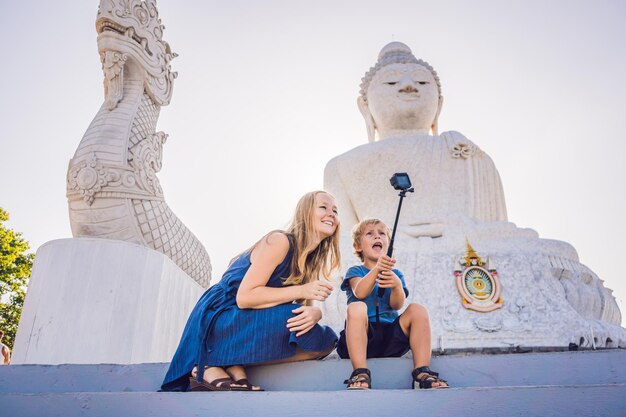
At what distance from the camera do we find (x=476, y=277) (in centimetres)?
390

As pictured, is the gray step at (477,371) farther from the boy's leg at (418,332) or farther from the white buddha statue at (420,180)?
the white buddha statue at (420,180)

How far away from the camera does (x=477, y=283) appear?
3873mm

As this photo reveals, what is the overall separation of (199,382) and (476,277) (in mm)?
2421

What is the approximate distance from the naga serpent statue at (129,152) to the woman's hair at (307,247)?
2603mm

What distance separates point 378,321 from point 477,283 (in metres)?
1.72

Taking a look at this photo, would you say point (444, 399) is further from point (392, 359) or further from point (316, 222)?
point (316, 222)

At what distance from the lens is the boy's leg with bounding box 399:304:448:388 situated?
217 centimetres

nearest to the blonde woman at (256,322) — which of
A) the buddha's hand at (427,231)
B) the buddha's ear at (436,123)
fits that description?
the buddha's hand at (427,231)

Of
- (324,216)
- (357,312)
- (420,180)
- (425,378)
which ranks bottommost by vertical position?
(425,378)

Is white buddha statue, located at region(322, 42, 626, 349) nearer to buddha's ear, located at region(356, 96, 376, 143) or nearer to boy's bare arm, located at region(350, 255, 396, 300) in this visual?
buddha's ear, located at region(356, 96, 376, 143)

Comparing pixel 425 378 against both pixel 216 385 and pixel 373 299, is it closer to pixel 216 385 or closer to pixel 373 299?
pixel 373 299

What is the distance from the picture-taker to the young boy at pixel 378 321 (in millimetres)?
2094

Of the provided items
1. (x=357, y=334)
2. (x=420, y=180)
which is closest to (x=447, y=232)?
(x=420, y=180)

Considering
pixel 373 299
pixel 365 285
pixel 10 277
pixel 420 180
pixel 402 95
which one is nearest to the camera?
pixel 365 285
